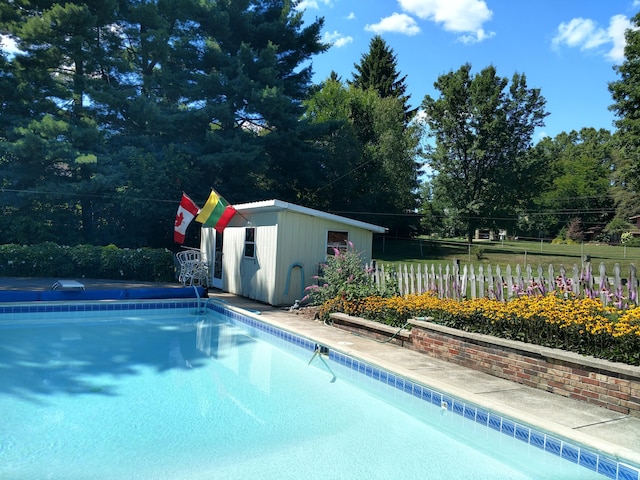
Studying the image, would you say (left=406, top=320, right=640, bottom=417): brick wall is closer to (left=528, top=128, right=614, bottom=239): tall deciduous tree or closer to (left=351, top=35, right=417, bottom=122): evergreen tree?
(left=351, top=35, right=417, bottom=122): evergreen tree

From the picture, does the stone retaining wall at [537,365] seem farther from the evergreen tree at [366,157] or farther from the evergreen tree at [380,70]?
the evergreen tree at [380,70]

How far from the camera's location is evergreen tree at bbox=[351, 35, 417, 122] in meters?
37.0

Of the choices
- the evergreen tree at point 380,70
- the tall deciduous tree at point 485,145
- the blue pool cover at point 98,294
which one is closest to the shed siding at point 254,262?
the blue pool cover at point 98,294

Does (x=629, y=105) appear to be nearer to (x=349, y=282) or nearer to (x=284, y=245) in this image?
(x=284, y=245)

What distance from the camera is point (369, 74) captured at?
37.4m

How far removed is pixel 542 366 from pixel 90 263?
1361 cm

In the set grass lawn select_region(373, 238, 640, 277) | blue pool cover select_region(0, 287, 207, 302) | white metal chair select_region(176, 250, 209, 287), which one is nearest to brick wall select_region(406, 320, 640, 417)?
blue pool cover select_region(0, 287, 207, 302)

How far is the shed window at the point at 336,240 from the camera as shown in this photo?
37.8 feet

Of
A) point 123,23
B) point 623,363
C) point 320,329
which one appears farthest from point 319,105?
point 623,363

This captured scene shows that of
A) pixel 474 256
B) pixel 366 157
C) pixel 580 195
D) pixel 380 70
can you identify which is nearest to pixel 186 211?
pixel 366 157

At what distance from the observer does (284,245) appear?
10.8 m

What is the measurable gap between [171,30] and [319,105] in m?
11.4

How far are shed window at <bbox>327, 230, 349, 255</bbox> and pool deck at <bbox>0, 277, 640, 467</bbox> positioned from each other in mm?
3905

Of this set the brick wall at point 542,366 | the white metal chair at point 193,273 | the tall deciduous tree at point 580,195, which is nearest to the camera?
the brick wall at point 542,366
